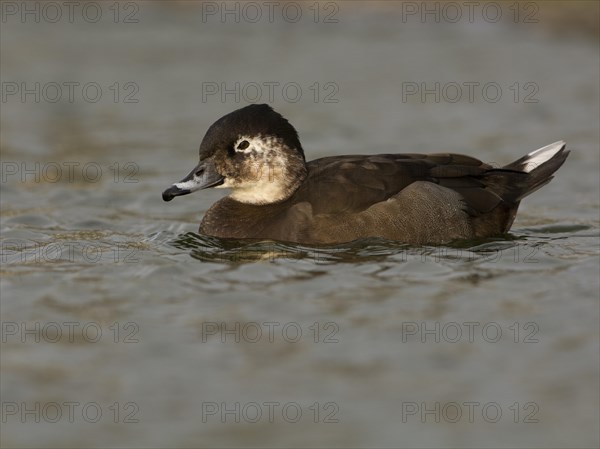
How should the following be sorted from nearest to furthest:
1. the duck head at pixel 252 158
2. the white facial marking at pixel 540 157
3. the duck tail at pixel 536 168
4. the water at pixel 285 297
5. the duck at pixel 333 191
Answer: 1. the water at pixel 285 297
2. the duck at pixel 333 191
3. the duck head at pixel 252 158
4. the duck tail at pixel 536 168
5. the white facial marking at pixel 540 157

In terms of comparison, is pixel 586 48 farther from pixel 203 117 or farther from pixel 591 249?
pixel 591 249

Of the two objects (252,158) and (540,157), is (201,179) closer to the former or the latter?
(252,158)

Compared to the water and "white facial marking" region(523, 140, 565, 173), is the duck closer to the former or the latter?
the water

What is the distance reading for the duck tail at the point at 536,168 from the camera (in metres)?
9.79

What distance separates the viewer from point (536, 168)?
10016mm

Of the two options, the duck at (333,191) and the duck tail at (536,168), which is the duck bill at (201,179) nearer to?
the duck at (333,191)

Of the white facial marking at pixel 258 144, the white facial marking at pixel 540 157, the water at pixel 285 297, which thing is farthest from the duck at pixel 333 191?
the white facial marking at pixel 540 157

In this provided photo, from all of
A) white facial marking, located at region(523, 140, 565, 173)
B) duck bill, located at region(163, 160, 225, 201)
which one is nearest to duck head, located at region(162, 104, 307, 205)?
duck bill, located at region(163, 160, 225, 201)

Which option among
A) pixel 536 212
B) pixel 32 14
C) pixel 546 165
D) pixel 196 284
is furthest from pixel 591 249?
pixel 32 14

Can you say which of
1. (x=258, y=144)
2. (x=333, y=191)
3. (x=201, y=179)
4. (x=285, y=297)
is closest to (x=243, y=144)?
(x=258, y=144)

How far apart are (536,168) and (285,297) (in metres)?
3.08

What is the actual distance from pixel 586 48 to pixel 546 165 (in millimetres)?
7299

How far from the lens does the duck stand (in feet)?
29.5

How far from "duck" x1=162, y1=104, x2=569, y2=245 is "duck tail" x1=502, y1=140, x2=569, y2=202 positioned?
1.2 inches
